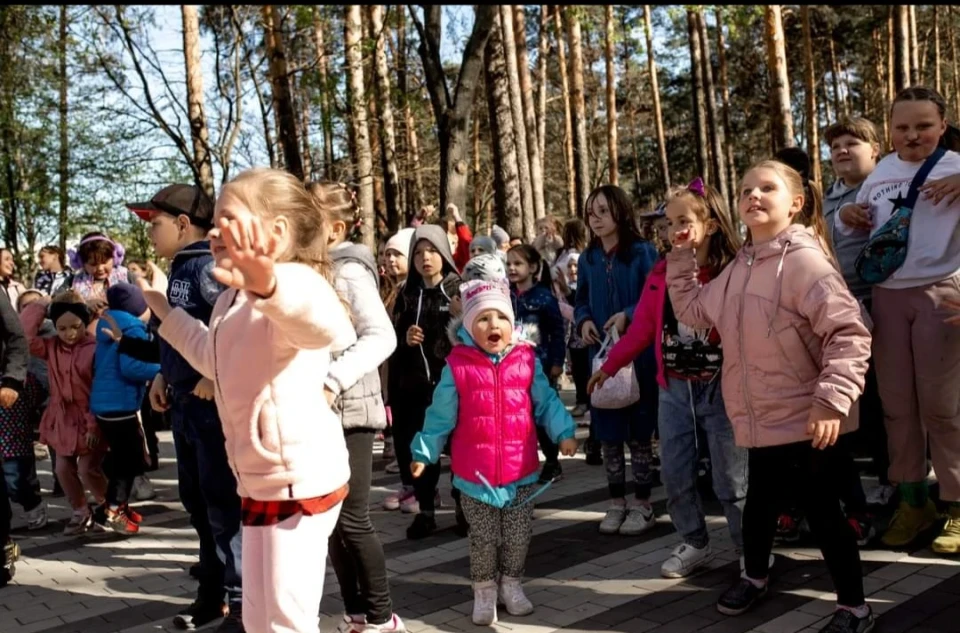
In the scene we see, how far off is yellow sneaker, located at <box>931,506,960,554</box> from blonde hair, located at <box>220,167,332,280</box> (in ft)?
11.6

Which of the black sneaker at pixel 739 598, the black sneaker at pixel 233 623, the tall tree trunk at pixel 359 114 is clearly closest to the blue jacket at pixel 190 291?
the black sneaker at pixel 233 623

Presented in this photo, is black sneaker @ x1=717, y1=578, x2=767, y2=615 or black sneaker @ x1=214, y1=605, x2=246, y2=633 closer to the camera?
black sneaker @ x1=717, y1=578, x2=767, y2=615

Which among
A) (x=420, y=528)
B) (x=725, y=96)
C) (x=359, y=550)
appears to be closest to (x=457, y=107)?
(x=420, y=528)

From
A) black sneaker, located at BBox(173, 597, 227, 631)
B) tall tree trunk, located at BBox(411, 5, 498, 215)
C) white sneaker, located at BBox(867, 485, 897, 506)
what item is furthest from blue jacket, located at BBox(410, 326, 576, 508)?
tall tree trunk, located at BBox(411, 5, 498, 215)

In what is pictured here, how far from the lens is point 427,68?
12.1m

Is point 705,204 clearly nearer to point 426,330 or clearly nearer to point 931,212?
point 931,212

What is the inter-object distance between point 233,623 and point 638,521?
2.53 m

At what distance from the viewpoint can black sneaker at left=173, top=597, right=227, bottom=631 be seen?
4668 millimetres

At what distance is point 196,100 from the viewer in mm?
14789

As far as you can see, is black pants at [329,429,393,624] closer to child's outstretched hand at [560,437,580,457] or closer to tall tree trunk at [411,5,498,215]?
Result: child's outstretched hand at [560,437,580,457]

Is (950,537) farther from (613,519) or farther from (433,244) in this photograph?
(433,244)

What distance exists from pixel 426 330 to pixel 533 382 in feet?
6.10

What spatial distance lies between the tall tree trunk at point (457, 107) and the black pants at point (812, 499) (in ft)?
25.9

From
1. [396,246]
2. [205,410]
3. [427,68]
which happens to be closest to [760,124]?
[427,68]
